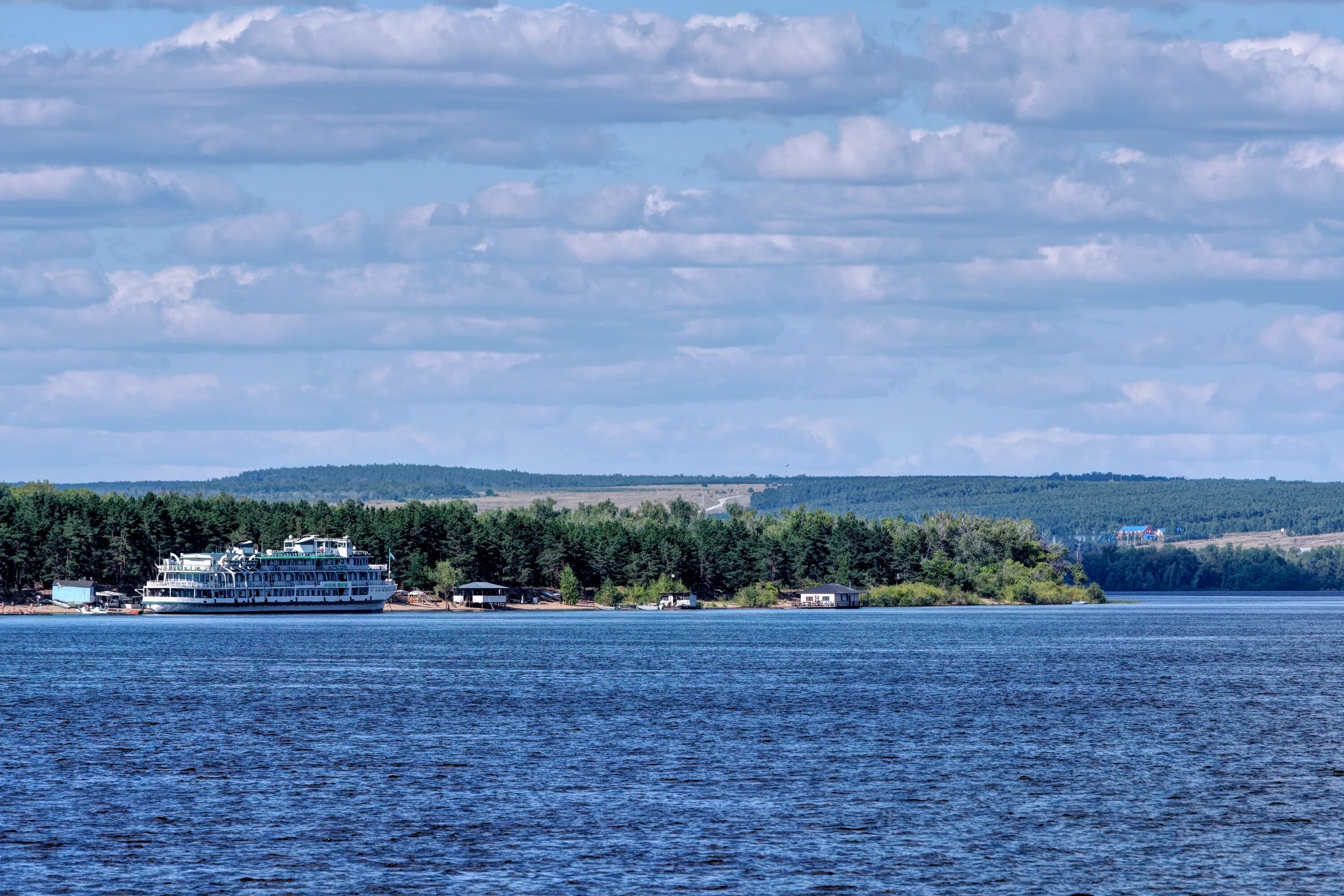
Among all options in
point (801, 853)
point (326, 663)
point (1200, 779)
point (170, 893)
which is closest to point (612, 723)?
point (1200, 779)

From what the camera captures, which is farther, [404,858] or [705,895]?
[404,858]

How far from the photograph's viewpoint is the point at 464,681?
5433 inches

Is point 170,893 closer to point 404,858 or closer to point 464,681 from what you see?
point 404,858

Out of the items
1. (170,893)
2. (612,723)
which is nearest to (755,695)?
(612,723)

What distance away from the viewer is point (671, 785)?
78.2 m

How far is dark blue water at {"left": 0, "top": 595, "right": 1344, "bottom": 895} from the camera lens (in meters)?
59.7

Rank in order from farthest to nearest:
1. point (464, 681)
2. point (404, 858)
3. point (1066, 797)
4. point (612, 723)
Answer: point (464, 681) < point (612, 723) < point (1066, 797) < point (404, 858)

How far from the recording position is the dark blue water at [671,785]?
5972 cm

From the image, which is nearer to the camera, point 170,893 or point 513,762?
point 170,893

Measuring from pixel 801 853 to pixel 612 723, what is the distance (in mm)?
41834

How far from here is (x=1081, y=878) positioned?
2319 inches

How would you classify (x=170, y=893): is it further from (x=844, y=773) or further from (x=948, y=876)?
(x=844, y=773)

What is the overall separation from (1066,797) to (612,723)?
33843mm

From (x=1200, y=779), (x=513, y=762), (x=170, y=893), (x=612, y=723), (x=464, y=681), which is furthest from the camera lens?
(x=464, y=681)
